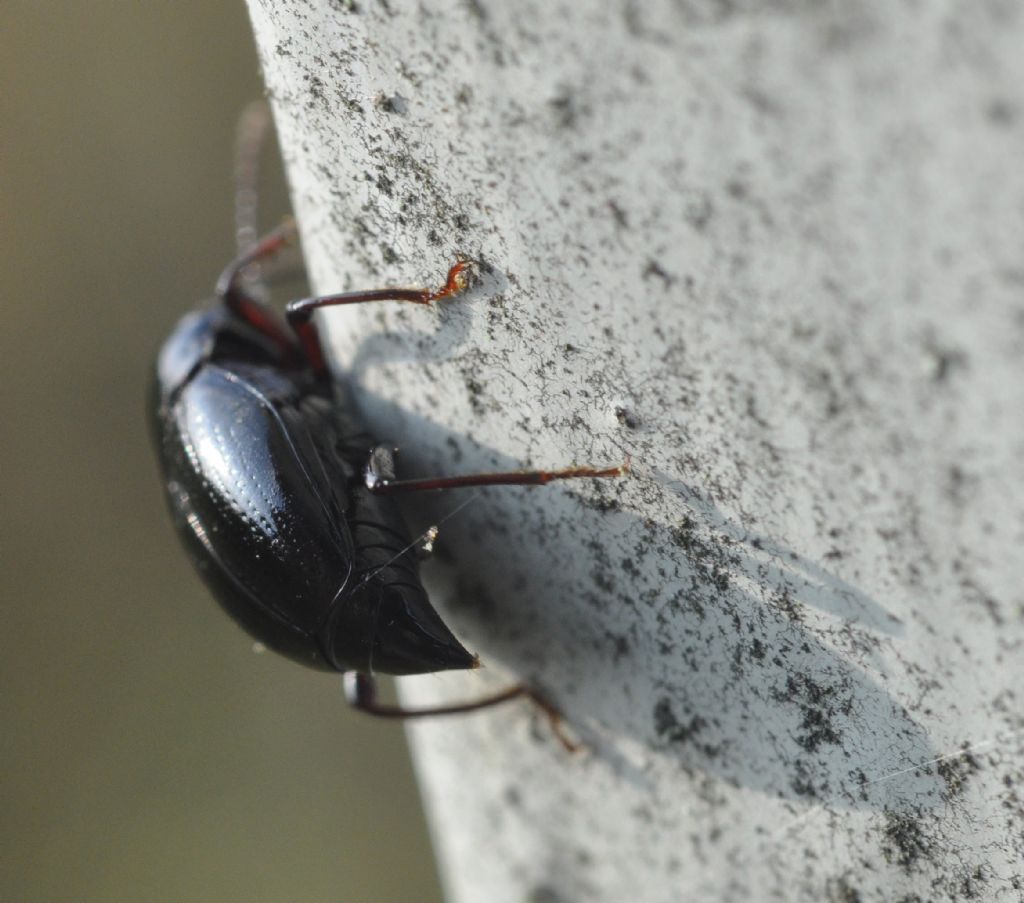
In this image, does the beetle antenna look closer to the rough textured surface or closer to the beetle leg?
the rough textured surface

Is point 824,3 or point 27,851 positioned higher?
point 824,3

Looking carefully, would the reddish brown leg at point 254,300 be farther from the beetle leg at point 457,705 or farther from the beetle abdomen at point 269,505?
the beetle leg at point 457,705

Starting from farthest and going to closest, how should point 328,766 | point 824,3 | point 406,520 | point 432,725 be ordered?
point 328,766
point 432,725
point 406,520
point 824,3

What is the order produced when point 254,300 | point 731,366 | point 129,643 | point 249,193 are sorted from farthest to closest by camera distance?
point 129,643 < point 249,193 < point 254,300 < point 731,366

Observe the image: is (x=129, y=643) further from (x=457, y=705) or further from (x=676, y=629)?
(x=676, y=629)

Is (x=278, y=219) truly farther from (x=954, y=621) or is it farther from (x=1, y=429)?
(x=954, y=621)

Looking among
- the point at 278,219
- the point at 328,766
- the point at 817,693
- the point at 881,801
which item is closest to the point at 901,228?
the point at 817,693

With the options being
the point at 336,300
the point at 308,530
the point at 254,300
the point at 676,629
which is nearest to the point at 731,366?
the point at 676,629

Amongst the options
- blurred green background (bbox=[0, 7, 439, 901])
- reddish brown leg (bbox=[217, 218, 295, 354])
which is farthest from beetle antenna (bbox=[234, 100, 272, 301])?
blurred green background (bbox=[0, 7, 439, 901])
